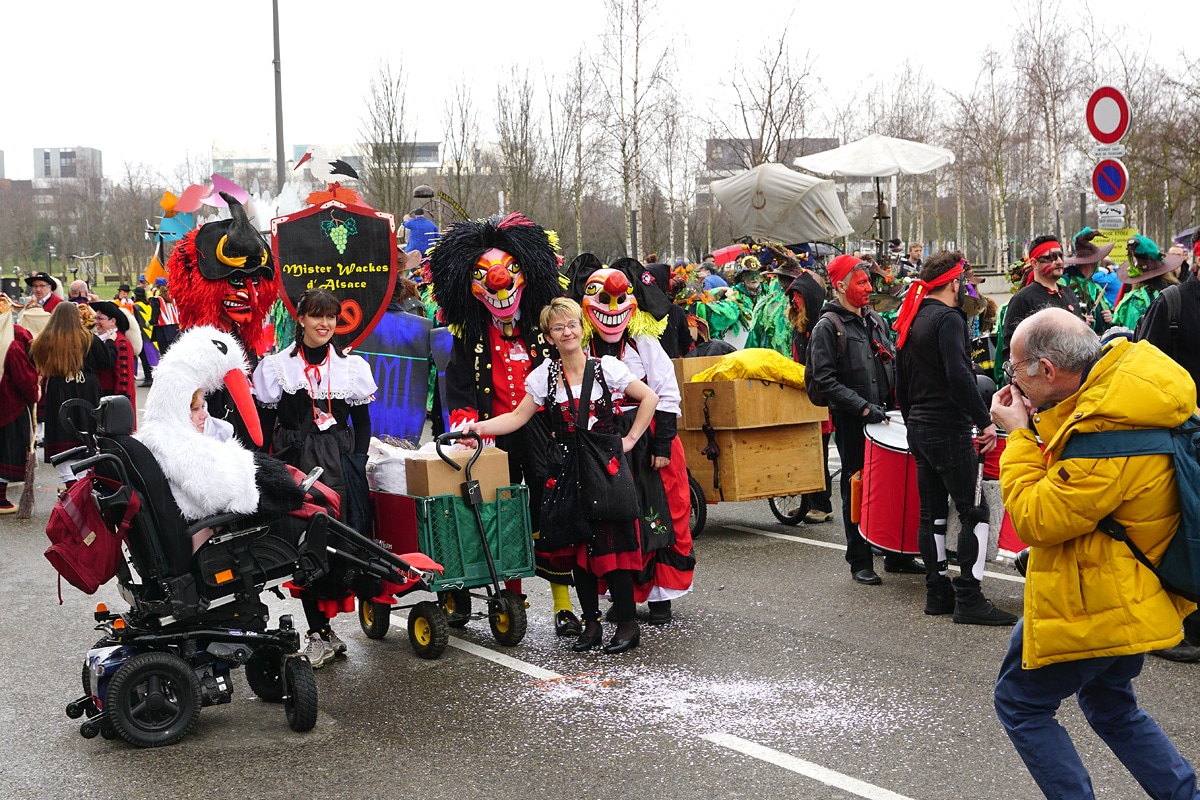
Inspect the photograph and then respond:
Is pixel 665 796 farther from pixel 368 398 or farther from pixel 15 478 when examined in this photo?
pixel 15 478

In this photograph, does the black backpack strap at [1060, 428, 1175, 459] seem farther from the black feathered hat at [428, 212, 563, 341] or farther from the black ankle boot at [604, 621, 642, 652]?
the black feathered hat at [428, 212, 563, 341]

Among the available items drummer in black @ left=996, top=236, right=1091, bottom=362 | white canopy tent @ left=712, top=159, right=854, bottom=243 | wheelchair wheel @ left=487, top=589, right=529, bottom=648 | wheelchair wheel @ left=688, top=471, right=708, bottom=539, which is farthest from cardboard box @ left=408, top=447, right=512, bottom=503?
white canopy tent @ left=712, top=159, right=854, bottom=243

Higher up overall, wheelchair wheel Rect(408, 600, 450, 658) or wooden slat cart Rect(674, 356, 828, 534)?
wooden slat cart Rect(674, 356, 828, 534)

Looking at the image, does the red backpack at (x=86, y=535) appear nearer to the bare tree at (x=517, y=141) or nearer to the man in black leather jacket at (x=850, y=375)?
the man in black leather jacket at (x=850, y=375)

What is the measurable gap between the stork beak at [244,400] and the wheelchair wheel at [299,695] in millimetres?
1114

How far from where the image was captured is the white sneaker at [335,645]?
18.9 ft

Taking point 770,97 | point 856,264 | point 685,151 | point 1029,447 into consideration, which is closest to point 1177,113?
point 770,97

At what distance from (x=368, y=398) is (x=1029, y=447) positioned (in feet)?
11.1

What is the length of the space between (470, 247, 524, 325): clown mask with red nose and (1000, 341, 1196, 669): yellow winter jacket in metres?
3.43

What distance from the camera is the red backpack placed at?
15.0 ft

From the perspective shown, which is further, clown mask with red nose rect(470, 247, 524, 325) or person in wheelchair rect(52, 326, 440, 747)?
clown mask with red nose rect(470, 247, 524, 325)

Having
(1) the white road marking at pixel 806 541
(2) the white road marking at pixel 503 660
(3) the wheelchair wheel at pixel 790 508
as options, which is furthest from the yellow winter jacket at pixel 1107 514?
(3) the wheelchair wheel at pixel 790 508

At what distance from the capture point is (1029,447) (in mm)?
3326

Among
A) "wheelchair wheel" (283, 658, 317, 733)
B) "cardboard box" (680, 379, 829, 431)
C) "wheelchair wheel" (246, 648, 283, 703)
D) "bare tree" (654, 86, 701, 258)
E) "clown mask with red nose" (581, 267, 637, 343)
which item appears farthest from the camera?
"bare tree" (654, 86, 701, 258)
